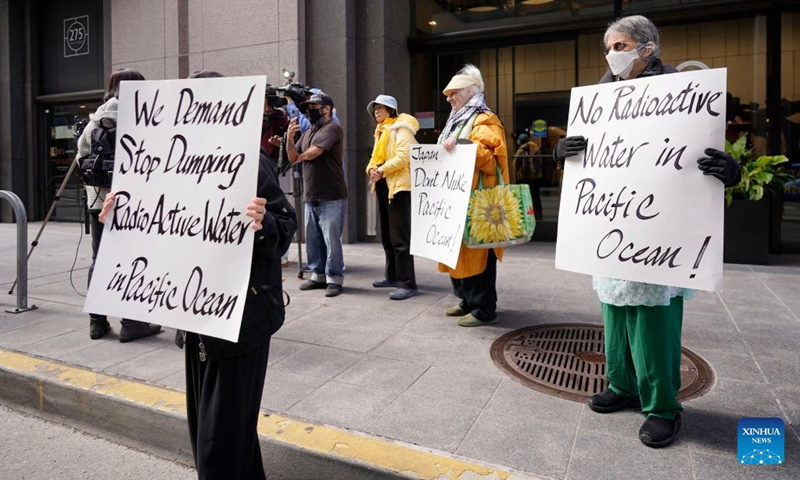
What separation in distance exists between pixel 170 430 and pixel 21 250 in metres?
3.08

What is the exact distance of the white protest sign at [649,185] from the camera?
8.33ft

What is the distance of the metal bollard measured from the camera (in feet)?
17.0

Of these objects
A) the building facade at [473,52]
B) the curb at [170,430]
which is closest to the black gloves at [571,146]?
the curb at [170,430]

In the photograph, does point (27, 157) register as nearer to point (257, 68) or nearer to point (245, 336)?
point (257, 68)

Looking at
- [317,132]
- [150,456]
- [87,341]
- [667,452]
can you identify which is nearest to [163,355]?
[87,341]

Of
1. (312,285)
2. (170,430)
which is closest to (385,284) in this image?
(312,285)

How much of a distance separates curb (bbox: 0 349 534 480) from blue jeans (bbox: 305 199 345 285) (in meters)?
2.64

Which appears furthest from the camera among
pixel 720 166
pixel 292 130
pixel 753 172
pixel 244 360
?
pixel 753 172

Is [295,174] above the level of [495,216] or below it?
above

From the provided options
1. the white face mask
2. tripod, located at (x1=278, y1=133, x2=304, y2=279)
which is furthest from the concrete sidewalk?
the white face mask

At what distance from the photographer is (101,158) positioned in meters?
4.34

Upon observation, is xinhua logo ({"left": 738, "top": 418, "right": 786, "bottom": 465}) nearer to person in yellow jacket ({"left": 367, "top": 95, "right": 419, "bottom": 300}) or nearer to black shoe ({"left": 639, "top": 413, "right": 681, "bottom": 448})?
black shoe ({"left": 639, "top": 413, "right": 681, "bottom": 448})

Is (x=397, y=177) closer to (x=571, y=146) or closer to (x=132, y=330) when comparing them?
(x=132, y=330)

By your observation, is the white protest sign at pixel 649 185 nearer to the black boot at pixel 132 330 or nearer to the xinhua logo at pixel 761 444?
the xinhua logo at pixel 761 444
